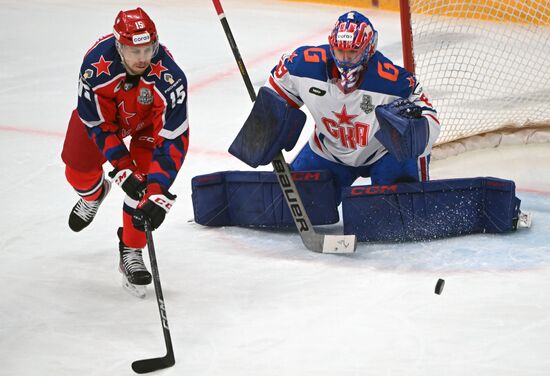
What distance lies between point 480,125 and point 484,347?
2.11 meters

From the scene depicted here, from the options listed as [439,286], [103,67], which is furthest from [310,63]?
[439,286]

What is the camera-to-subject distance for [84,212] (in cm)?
416

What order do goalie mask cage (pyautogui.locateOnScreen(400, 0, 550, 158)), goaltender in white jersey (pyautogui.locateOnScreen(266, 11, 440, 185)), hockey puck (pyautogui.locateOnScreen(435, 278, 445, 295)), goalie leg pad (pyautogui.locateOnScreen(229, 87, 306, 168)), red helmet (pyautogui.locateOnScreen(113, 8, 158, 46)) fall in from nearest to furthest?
1. red helmet (pyautogui.locateOnScreen(113, 8, 158, 46))
2. hockey puck (pyautogui.locateOnScreen(435, 278, 445, 295))
3. goaltender in white jersey (pyautogui.locateOnScreen(266, 11, 440, 185))
4. goalie leg pad (pyautogui.locateOnScreen(229, 87, 306, 168))
5. goalie mask cage (pyautogui.locateOnScreen(400, 0, 550, 158))

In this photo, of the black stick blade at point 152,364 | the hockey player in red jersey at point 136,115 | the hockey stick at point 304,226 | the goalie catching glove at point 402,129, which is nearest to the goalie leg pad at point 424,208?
the hockey stick at point 304,226

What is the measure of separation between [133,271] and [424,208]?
113cm

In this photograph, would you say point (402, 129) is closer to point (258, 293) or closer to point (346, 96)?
point (346, 96)

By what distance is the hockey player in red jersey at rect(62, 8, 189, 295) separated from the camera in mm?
3484

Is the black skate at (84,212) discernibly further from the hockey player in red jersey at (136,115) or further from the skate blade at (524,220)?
the skate blade at (524,220)

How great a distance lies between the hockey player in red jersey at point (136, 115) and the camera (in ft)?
11.4

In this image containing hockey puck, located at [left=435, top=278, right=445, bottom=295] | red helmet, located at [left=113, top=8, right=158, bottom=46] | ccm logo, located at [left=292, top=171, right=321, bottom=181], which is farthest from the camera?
ccm logo, located at [left=292, top=171, right=321, bottom=181]

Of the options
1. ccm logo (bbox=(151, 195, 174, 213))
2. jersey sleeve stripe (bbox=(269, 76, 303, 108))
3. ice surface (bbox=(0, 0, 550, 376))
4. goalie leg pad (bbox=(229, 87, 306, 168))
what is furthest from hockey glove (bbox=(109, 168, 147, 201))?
jersey sleeve stripe (bbox=(269, 76, 303, 108))

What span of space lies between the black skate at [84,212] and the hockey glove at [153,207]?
0.67 m

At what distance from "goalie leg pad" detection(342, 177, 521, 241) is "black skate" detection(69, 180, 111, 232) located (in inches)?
36.5

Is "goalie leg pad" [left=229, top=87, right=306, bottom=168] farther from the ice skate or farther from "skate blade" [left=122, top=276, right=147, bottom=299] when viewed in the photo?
the ice skate
